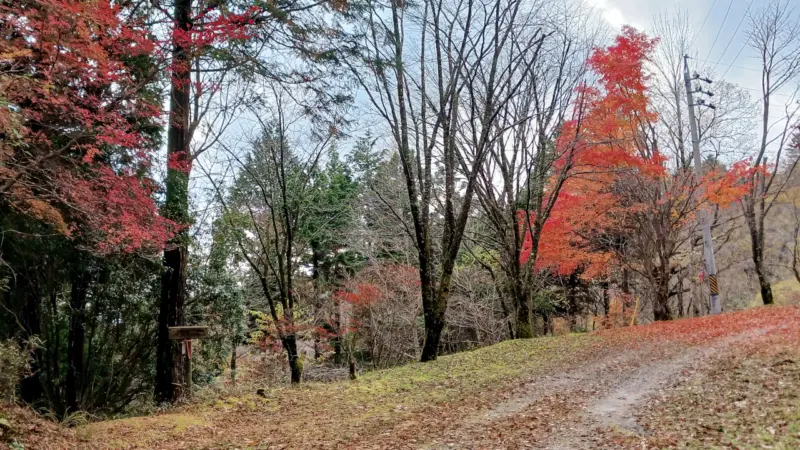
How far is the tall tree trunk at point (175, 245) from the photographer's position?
803cm

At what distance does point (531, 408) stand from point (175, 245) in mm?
6519

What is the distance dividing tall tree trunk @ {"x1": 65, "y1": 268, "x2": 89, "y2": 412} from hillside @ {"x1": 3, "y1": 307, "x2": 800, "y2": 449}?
4.44 metres

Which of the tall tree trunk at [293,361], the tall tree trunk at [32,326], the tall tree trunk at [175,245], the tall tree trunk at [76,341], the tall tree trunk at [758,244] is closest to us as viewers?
the tall tree trunk at [175,245]

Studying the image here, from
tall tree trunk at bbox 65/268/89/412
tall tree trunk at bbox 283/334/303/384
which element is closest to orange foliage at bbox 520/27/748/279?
tall tree trunk at bbox 283/334/303/384

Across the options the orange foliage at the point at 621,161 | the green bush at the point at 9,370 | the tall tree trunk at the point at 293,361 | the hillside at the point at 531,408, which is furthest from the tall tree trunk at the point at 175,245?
the orange foliage at the point at 621,161

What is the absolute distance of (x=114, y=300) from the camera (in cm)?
1026

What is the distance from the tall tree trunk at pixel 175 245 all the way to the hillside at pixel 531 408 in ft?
3.34

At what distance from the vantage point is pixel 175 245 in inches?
333

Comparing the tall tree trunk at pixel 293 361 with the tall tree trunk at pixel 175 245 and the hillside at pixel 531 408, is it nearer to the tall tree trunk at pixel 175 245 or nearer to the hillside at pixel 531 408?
the hillside at pixel 531 408

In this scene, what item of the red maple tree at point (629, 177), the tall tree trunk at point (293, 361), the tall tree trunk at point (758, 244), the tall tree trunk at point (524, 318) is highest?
the red maple tree at point (629, 177)

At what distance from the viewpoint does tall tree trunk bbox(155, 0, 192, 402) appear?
26.3 ft

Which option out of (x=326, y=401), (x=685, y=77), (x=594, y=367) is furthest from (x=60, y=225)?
(x=685, y=77)

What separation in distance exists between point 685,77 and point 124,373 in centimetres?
1836

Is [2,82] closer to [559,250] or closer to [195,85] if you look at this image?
[195,85]
